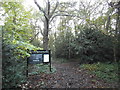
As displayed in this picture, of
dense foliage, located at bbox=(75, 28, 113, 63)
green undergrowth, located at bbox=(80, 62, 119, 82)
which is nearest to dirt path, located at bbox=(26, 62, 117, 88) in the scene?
green undergrowth, located at bbox=(80, 62, 119, 82)

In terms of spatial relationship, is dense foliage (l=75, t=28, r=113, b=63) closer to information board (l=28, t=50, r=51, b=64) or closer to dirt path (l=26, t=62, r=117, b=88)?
dirt path (l=26, t=62, r=117, b=88)

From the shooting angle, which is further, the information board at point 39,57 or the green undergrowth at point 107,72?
the information board at point 39,57

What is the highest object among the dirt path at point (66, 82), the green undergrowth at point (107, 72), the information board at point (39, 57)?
the information board at point (39, 57)

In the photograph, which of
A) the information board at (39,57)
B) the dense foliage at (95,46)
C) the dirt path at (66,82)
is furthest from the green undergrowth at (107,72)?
the information board at (39,57)

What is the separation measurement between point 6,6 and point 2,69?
2.36 meters

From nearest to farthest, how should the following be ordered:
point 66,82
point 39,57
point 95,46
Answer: point 66,82 → point 39,57 → point 95,46

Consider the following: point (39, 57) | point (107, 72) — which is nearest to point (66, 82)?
point (39, 57)

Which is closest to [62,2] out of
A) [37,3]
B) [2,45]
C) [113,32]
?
[37,3]

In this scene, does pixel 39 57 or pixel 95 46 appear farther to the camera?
pixel 95 46

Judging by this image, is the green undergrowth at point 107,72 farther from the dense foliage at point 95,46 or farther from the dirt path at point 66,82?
the dense foliage at point 95,46

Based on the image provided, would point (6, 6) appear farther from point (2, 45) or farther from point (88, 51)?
point (88, 51)

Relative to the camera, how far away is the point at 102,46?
282 inches

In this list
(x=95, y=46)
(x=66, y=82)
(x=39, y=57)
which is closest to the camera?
(x=66, y=82)

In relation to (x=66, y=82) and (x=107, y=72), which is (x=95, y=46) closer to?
(x=107, y=72)
